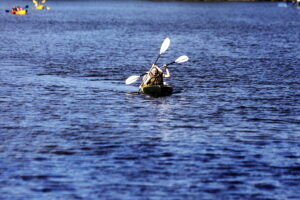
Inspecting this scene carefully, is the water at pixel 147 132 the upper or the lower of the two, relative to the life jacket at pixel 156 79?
lower

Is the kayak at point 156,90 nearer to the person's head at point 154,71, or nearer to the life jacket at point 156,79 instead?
the life jacket at point 156,79

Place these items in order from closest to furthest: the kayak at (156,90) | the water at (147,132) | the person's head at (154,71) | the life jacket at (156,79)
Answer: the water at (147,132)
the person's head at (154,71)
the kayak at (156,90)
the life jacket at (156,79)

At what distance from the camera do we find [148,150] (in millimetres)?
31531

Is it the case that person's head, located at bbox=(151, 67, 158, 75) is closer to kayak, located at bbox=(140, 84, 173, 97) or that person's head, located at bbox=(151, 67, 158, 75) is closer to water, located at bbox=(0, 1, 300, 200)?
kayak, located at bbox=(140, 84, 173, 97)

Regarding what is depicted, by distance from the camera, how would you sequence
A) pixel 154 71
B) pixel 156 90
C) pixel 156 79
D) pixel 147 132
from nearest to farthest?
pixel 147 132, pixel 154 71, pixel 156 90, pixel 156 79

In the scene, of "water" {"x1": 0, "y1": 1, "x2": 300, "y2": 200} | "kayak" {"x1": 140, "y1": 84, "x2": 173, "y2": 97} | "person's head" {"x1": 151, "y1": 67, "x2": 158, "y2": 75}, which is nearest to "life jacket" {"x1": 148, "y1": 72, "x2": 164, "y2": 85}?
"person's head" {"x1": 151, "y1": 67, "x2": 158, "y2": 75}

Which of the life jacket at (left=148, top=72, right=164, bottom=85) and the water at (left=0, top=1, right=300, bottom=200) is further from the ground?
the life jacket at (left=148, top=72, right=164, bottom=85)

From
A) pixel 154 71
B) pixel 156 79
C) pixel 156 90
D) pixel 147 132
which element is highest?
pixel 154 71

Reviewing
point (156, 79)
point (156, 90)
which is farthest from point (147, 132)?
point (156, 79)

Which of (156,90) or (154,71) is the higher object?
(154,71)

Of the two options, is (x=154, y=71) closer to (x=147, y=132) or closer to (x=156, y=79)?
(x=156, y=79)

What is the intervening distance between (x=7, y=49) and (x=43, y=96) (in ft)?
138

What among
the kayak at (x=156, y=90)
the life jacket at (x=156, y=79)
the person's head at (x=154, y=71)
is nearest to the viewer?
the person's head at (x=154, y=71)

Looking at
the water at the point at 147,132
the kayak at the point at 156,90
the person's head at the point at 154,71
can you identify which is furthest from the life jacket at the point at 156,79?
the water at the point at 147,132
